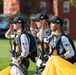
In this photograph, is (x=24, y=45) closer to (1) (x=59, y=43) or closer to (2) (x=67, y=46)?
(1) (x=59, y=43)

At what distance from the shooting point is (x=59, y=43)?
30.1ft

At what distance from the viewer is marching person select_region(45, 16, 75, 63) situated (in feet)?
30.0

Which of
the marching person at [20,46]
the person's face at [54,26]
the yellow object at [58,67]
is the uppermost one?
the person's face at [54,26]

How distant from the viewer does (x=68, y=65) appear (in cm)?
902

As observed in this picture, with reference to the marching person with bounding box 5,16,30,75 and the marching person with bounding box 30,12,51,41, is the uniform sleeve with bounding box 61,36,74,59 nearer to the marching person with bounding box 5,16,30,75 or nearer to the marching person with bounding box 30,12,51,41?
the marching person with bounding box 30,12,51,41

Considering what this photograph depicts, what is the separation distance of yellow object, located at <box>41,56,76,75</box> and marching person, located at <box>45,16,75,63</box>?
16cm

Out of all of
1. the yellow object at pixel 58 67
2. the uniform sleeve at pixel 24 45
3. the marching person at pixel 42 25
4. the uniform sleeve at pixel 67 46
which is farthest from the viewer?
the marching person at pixel 42 25

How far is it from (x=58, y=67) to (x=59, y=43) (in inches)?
20.1

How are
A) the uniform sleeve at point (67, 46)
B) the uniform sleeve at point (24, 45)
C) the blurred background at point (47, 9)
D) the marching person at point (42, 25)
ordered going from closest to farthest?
1. the uniform sleeve at point (67, 46)
2. the uniform sleeve at point (24, 45)
3. the marching person at point (42, 25)
4. the blurred background at point (47, 9)

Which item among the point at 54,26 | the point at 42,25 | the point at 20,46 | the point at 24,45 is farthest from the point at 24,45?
the point at 54,26

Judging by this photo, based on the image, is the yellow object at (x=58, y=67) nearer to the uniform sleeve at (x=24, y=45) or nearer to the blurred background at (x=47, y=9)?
the uniform sleeve at (x=24, y=45)

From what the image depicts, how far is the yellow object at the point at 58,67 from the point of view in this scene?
8891 mm

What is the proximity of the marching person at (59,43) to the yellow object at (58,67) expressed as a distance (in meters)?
0.16

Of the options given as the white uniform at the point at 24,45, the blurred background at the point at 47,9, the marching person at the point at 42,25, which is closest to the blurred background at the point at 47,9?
the blurred background at the point at 47,9
